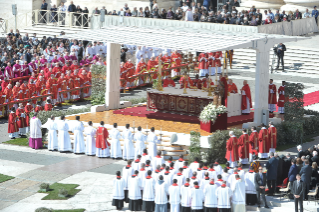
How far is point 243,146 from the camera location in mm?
22734

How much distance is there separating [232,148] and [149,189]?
474cm

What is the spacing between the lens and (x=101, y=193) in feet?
66.3

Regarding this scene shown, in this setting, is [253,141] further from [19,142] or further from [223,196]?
[19,142]

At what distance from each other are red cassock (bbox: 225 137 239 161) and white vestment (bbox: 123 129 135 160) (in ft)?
11.5

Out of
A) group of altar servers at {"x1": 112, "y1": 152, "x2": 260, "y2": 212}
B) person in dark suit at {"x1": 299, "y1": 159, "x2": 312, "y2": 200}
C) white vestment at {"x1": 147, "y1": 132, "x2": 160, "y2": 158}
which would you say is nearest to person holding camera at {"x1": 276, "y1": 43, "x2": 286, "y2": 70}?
white vestment at {"x1": 147, "y1": 132, "x2": 160, "y2": 158}

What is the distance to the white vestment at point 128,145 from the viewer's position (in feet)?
77.1

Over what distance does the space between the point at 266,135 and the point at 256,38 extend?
158 inches

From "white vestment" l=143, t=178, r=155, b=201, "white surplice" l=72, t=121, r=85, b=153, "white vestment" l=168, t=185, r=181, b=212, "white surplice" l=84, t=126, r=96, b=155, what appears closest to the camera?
"white vestment" l=168, t=185, r=181, b=212

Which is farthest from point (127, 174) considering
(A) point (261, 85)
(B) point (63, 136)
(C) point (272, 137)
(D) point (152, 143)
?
(A) point (261, 85)

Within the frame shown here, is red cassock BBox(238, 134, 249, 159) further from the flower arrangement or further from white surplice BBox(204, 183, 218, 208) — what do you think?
white surplice BBox(204, 183, 218, 208)

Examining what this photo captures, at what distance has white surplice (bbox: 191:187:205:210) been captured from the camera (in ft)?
59.7

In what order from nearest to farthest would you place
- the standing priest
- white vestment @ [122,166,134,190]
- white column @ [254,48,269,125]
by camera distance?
1. white vestment @ [122,166,134,190]
2. white column @ [254,48,269,125]
3. the standing priest

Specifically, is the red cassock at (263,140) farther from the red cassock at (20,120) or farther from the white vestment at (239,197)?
the red cassock at (20,120)

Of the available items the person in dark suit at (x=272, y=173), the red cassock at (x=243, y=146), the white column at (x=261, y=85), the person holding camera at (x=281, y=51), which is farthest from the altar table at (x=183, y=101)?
the person holding camera at (x=281, y=51)
